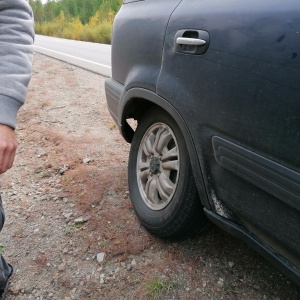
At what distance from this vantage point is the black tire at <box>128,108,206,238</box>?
1877 mm

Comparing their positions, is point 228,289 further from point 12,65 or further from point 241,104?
point 12,65

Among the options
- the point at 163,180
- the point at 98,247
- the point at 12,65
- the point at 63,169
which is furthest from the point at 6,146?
the point at 63,169

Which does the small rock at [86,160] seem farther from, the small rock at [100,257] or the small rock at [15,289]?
the small rock at [15,289]

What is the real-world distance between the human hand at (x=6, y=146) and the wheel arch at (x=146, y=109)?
85cm

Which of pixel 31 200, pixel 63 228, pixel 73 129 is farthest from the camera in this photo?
pixel 73 129

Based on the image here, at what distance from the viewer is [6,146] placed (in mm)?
1062

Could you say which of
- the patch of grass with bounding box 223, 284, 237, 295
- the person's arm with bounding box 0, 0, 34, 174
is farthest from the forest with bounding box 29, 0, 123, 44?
the person's arm with bounding box 0, 0, 34, 174

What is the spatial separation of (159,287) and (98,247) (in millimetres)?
A: 525

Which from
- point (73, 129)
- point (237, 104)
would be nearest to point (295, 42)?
point (237, 104)

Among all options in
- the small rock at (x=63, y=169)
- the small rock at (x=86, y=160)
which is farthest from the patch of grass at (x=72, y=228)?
the small rock at (x=86, y=160)

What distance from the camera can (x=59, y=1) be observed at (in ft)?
245

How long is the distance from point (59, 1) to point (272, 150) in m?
83.3

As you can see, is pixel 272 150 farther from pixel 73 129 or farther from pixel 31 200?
pixel 73 129

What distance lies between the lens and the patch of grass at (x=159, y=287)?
1.81 metres
